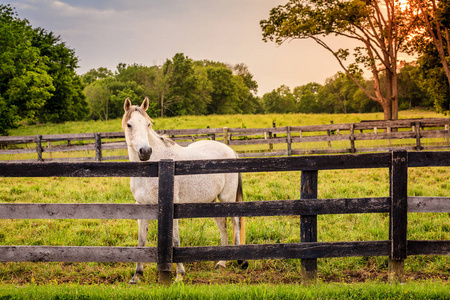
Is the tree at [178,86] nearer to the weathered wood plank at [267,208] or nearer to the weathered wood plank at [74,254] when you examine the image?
the weathered wood plank at [74,254]

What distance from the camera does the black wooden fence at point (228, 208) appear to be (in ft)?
11.6

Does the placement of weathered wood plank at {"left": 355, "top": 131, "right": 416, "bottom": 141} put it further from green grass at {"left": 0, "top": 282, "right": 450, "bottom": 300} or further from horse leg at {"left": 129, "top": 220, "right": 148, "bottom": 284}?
horse leg at {"left": 129, "top": 220, "right": 148, "bottom": 284}

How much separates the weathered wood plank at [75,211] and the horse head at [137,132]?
755 mm

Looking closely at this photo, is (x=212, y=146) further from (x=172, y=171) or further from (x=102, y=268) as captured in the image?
(x=102, y=268)

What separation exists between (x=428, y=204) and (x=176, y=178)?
299 cm

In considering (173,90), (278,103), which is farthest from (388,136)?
(278,103)

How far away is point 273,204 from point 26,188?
28.4 ft

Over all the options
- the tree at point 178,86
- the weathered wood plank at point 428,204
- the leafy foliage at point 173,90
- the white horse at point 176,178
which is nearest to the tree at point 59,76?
the leafy foliage at point 173,90

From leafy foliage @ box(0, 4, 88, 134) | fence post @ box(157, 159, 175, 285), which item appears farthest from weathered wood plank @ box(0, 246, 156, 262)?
leafy foliage @ box(0, 4, 88, 134)

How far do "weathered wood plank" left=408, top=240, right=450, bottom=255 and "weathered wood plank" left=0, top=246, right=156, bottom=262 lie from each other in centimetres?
282

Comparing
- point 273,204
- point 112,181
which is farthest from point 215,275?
point 112,181

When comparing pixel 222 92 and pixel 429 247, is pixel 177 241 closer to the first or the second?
pixel 429 247

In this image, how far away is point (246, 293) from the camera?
3.13 meters

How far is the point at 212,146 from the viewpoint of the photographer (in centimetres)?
542
